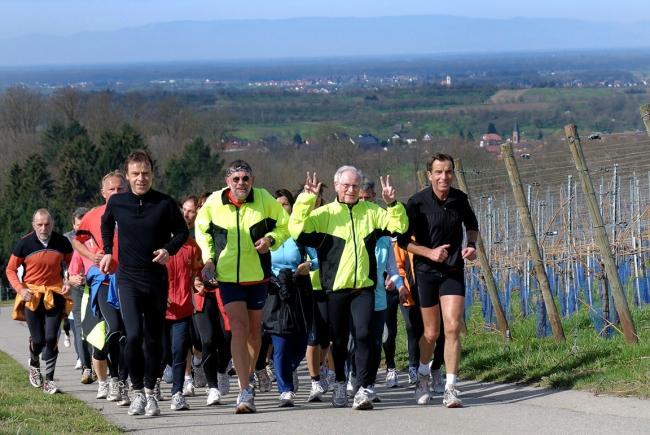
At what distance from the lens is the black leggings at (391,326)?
41.3 ft

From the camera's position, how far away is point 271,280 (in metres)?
11.5

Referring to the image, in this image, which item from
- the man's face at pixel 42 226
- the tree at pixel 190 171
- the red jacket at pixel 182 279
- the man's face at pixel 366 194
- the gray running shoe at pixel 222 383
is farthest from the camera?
the tree at pixel 190 171

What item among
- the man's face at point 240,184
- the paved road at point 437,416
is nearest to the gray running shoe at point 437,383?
the paved road at point 437,416

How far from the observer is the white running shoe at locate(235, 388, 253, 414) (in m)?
10.6

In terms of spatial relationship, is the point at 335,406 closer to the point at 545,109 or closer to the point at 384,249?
the point at 384,249

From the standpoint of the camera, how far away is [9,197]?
8444 centimetres

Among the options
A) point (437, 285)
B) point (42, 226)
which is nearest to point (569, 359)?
point (437, 285)

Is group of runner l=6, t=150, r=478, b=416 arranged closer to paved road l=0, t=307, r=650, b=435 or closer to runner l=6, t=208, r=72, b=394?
paved road l=0, t=307, r=650, b=435

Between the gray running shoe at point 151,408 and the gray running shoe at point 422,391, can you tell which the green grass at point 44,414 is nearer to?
the gray running shoe at point 151,408

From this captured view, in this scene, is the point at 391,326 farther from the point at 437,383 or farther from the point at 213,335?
the point at 213,335

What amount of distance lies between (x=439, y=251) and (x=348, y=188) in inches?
33.0

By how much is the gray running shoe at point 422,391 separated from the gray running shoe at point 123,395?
2311 millimetres

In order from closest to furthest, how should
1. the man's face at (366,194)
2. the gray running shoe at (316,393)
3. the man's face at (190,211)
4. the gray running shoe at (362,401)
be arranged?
1. the gray running shoe at (362,401)
2. the gray running shoe at (316,393)
3. the man's face at (366,194)
4. the man's face at (190,211)

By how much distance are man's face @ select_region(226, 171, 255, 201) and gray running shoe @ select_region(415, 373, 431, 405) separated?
1945 millimetres
